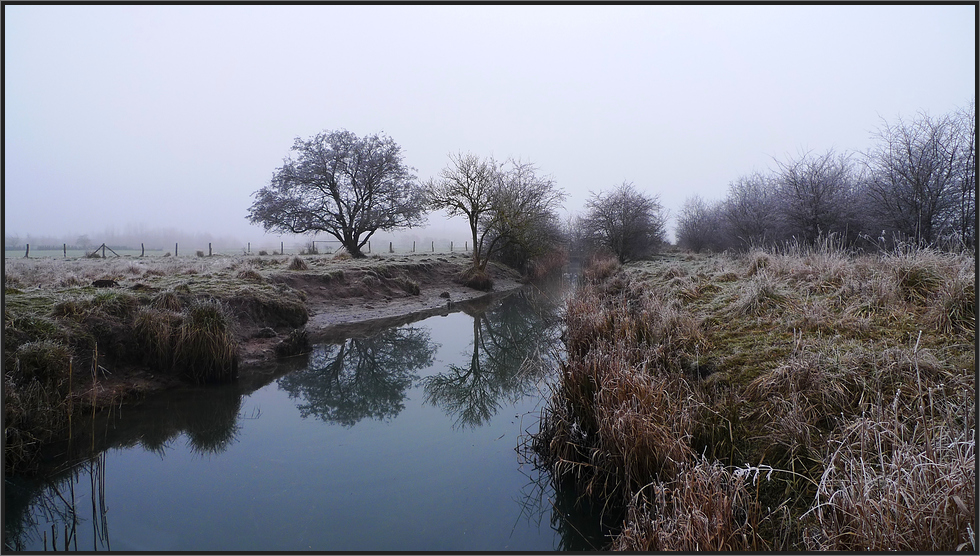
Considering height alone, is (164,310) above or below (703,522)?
above

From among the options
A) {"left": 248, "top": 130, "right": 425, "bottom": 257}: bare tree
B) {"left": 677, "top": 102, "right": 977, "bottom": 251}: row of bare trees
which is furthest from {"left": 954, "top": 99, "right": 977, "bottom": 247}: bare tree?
{"left": 248, "top": 130, "right": 425, "bottom": 257}: bare tree

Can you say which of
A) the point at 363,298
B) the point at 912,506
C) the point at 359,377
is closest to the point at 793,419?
the point at 912,506

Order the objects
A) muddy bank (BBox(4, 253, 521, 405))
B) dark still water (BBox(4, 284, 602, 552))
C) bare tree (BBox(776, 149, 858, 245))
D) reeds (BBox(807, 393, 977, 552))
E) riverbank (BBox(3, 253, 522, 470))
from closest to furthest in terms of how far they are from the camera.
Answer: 1. reeds (BBox(807, 393, 977, 552))
2. dark still water (BBox(4, 284, 602, 552))
3. riverbank (BBox(3, 253, 522, 470))
4. muddy bank (BBox(4, 253, 521, 405))
5. bare tree (BBox(776, 149, 858, 245))

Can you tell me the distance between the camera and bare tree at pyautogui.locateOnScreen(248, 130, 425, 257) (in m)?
Result: 26.0

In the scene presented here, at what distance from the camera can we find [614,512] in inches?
150

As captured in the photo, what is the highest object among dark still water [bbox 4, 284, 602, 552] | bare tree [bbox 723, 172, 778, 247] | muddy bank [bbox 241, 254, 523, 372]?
bare tree [bbox 723, 172, 778, 247]

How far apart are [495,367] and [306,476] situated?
5.06 meters

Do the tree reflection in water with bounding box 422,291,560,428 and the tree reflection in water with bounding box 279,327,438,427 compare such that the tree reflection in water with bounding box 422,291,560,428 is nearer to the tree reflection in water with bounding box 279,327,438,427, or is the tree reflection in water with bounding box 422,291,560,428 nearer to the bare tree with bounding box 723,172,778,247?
the tree reflection in water with bounding box 279,327,438,427

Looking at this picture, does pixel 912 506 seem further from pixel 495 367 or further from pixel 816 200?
pixel 816 200

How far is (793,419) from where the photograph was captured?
335 cm

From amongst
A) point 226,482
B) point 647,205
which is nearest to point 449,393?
point 226,482

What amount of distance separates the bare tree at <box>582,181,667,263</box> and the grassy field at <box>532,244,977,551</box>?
20.4 meters

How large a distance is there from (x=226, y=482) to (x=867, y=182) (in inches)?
711

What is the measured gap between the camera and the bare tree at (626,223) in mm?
27266
